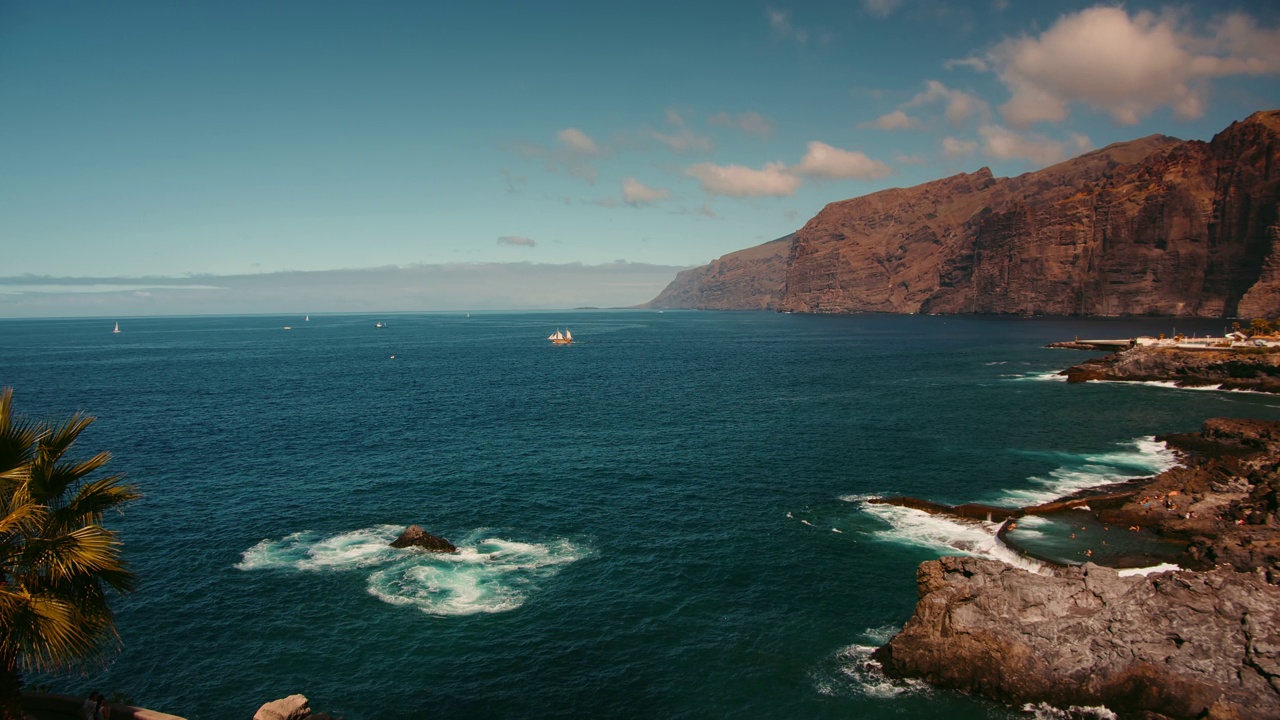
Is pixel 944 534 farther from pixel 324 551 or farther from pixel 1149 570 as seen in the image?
pixel 324 551

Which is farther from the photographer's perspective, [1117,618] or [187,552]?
[187,552]

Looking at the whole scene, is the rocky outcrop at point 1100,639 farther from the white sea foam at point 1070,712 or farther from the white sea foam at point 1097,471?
the white sea foam at point 1097,471

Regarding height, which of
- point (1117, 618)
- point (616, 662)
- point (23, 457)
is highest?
point (23, 457)

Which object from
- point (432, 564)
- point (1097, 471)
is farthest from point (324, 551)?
point (1097, 471)

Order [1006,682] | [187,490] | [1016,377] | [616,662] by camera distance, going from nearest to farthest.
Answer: [1006,682]
[616,662]
[187,490]
[1016,377]

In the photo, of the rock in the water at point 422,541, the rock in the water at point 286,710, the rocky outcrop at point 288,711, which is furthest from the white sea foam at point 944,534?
the rock in the water at point 286,710

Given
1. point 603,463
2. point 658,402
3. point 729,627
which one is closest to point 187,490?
point 603,463

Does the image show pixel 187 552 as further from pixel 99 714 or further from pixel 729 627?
pixel 729 627
